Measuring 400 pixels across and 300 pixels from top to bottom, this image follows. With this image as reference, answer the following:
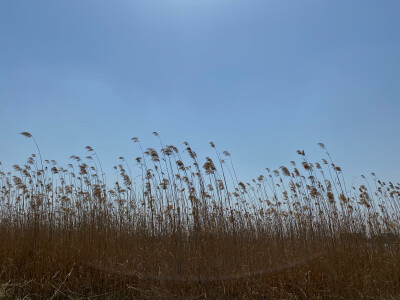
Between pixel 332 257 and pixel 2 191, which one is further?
pixel 2 191

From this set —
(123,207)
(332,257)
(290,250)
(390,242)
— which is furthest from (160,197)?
(390,242)

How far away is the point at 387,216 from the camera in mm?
6270

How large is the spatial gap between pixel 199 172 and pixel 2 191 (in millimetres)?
4843

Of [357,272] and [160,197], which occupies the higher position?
[160,197]

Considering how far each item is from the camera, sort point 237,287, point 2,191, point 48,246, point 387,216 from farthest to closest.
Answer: point 2,191 < point 387,216 < point 48,246 < point 237,287

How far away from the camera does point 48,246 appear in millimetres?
4594

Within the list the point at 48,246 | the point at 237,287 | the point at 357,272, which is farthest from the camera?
the point at 48,246

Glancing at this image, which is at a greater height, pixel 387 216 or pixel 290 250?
pixel 387 216

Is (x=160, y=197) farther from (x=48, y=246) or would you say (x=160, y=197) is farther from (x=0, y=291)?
(x=0, y=291)

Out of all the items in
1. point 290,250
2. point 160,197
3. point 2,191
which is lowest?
point 290,250

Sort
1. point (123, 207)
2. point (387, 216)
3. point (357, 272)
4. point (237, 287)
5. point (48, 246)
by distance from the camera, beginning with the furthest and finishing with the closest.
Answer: point (387, 216) < point (123, 207) < point (48, 246) < point (357, 272) < point (237, 287)

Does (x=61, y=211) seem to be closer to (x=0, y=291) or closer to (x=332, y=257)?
(x=0, y=291)

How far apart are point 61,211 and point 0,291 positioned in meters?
1.86

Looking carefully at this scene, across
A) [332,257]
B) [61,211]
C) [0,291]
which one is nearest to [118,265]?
[0,291]
